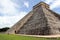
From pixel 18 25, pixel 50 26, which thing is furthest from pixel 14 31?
pixel 50 26

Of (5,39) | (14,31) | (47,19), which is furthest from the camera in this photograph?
(14,31)

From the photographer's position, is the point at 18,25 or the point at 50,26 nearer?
the point at 50,26

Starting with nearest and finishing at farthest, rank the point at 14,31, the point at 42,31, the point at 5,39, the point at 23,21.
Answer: the point at 5,39 < the point at 42,31 < the point at 14,31 < the point at 23,21

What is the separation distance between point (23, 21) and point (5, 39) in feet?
93.3

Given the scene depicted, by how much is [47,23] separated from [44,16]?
4017 mm

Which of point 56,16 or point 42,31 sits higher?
point 56,16

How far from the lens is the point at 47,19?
36.9 m

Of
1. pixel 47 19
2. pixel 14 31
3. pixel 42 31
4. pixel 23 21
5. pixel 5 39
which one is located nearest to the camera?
pixel 5 39

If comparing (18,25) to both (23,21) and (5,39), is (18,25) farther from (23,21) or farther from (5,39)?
(5,39)

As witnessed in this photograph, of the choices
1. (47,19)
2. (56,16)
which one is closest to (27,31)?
(47,19)

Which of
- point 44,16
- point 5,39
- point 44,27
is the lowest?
point 5,39

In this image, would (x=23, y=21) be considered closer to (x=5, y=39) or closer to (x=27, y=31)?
(x=27, y=31)

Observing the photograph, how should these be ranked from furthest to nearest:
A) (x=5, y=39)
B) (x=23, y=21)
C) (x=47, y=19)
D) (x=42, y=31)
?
(x=23, y=21), (x=47, y=19), (x=42, y=31), (x=5, y=39)

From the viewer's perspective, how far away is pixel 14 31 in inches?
1618
